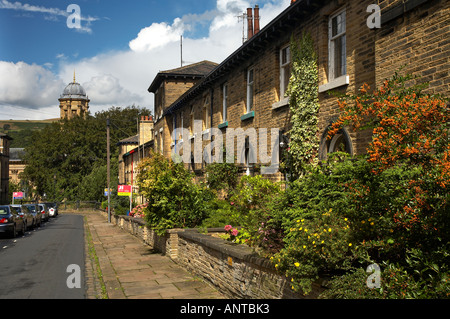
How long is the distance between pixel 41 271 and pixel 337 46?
10050 millimetres

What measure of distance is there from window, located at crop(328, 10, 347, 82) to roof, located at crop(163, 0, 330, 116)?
621 millimetres

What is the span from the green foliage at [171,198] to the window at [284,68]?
4196 millimetres

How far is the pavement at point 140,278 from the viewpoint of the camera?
9070 mm

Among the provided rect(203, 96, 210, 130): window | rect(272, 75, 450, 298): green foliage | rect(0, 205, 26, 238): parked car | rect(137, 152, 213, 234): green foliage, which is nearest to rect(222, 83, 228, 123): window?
rect(203, 96, 210, 130): window

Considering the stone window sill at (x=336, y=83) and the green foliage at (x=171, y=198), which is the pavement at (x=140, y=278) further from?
the stone window sill at (x=336, y=83)

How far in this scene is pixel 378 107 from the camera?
5.09 metres

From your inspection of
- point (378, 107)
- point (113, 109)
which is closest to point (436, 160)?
point (378, 107)

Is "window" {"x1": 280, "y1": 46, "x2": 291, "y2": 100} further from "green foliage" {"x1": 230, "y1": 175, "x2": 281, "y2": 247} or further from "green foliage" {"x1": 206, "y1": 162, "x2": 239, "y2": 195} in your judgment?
"green foliage" {"x1": 206, "y1": 162, "x2": 239, "y2": 195}

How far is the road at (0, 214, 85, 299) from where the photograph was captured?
963cm

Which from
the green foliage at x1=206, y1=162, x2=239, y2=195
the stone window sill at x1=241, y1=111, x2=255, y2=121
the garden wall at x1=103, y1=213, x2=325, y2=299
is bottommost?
the garden wall at x1=103, y1=213, x2=325, y2=299

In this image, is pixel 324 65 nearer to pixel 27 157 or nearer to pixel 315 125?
pixel 315 125
